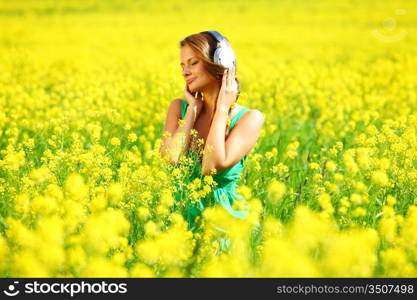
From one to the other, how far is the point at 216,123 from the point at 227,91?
196 millimetres

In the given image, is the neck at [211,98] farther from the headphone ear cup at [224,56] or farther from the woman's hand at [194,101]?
the headphone ear cup at [224,56]

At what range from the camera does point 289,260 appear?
5.95 ft

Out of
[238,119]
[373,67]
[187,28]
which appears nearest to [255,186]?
[238,119]

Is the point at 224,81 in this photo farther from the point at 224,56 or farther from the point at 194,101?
the point at 194,101

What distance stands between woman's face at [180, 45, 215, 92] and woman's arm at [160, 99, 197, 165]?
186 mm

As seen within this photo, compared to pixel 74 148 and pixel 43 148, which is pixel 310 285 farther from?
pixel 43 148

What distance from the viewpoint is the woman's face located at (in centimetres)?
323

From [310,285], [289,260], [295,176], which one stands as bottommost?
[295,176]

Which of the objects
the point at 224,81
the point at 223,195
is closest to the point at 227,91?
the point at 224,81

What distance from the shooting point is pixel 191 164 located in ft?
10.2

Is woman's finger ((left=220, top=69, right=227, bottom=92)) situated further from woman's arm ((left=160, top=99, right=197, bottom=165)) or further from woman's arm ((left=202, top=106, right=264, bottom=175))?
woman's arm ((left=160, top=99, right=197, bottom=165))

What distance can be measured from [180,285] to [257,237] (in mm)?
875

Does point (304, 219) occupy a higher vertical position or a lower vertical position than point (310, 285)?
higher

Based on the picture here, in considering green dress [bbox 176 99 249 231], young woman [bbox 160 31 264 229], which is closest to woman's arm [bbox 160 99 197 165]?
young woman [bbox 160 31 264 229]
